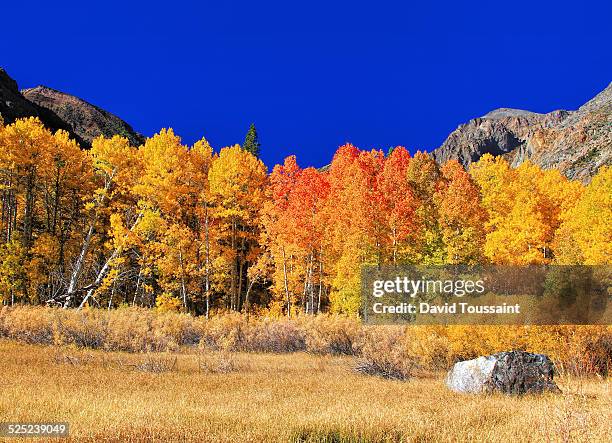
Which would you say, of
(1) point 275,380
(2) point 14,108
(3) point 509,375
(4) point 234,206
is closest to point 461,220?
(4) point 234,206

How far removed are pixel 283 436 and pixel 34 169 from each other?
30.6 meters

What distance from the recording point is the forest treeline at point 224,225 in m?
32.5

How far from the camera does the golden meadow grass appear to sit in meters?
9.37

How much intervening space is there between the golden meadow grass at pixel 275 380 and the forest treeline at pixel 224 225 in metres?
6.63

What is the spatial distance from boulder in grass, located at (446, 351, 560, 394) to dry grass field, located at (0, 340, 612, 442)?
2.10 feet

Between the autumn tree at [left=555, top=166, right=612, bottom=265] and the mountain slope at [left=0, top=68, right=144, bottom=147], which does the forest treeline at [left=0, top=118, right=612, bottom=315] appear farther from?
the mountain slope at [left=0, top=68, right=144, bottom=147]

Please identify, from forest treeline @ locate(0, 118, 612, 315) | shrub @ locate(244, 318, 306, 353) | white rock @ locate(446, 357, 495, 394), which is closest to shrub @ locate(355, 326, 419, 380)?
white rock @ locate(446, 357, 495, 394)

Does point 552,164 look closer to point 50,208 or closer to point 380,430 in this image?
point 50,208

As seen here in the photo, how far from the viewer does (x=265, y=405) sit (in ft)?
39.0

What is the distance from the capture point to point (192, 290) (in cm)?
3531

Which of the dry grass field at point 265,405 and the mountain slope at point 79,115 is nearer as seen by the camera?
the dry grass field at point 265,405

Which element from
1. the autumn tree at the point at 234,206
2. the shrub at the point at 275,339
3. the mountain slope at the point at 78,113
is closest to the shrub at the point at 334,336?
the shrub at the point at 275,339

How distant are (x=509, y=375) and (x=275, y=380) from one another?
6872 millimetres

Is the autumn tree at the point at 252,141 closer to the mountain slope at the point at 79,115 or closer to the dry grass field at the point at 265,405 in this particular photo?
the mountain slope at the point at 79,115
